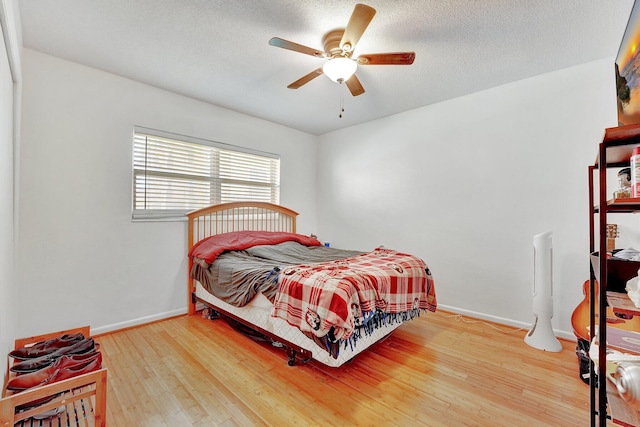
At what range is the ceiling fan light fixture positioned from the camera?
197cm

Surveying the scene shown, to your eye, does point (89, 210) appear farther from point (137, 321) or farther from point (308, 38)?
point (308, 38)

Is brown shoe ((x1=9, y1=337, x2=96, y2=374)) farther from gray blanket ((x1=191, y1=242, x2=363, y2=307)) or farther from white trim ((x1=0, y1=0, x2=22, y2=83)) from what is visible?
white trim ((x1=0, y1=0, x2=22, y2=83))

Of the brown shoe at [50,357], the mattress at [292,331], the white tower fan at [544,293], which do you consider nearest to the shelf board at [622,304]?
the mattress at [292,331]

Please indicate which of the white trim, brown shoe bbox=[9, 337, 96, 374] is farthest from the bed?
the white trim

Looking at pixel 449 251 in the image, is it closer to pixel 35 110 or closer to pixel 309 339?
pixel 309 339

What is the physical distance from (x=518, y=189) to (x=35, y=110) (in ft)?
14.7

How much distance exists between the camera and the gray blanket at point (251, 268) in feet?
7.43

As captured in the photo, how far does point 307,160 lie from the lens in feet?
15.5

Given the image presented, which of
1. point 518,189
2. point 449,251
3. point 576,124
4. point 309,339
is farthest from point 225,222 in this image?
point 576,124

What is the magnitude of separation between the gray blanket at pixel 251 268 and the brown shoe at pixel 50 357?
3.27 feet

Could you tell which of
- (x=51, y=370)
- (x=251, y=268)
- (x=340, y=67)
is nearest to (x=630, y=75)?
(x=340, y=67)

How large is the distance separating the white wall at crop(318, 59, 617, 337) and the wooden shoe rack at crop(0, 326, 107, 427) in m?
3.22

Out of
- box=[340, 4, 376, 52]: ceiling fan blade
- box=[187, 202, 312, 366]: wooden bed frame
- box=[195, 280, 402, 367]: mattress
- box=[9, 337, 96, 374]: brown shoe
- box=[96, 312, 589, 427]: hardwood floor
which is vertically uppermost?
box=[340, 4, 376, 52]: ceiling fan blade

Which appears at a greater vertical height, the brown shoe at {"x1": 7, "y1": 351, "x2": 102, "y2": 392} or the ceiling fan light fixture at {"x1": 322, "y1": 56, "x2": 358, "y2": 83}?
the ceiling fan light fixture at {"x1": 322, "y1": 56, "x2": 358, "y2": 83}
